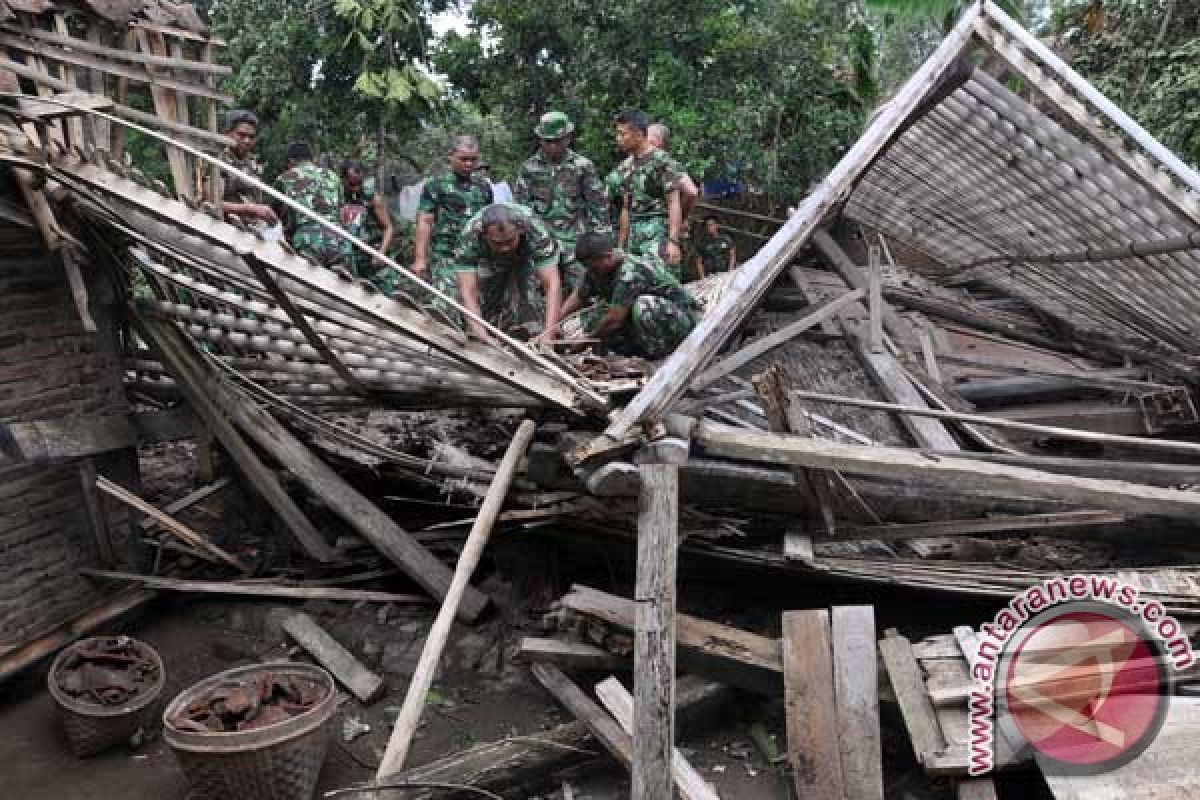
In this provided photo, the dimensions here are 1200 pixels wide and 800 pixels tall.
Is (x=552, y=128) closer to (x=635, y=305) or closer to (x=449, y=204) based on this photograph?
(x=449, y=204)

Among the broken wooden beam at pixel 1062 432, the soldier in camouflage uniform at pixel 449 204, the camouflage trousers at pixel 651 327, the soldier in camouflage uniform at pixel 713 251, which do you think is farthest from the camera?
the soldier in camouflage uniform at pixel 713 251

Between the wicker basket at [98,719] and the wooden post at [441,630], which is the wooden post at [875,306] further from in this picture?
the wicker basket at [98,719]

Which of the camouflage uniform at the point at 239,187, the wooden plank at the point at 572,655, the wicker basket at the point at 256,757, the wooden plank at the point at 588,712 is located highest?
the camouflage uniform at the point at 239,187

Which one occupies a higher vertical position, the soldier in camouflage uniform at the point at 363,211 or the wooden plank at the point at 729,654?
the soldier in camouflage uniform at the point at 363,211

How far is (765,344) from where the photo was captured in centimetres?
584

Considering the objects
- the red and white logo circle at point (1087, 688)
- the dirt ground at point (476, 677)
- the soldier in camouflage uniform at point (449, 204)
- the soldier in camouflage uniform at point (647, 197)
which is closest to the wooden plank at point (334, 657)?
the dirt ground at point (476, 677)

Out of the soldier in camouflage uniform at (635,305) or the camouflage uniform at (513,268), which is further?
the camouflage uniform at (513,268)

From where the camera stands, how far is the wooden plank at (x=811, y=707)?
13.2ft

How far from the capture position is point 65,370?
5.98 metres

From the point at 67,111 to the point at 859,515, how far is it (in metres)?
4.37

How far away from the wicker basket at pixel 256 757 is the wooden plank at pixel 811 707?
2212mm

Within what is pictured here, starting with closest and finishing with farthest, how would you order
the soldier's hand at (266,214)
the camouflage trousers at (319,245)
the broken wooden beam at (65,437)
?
the broken wooden beam at (65,437)
the soldier's hand at (266,214)
the camouflage trousers at (319,245)

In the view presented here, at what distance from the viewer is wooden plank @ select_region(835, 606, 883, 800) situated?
13.0 feet

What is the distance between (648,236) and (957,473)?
168 inches
